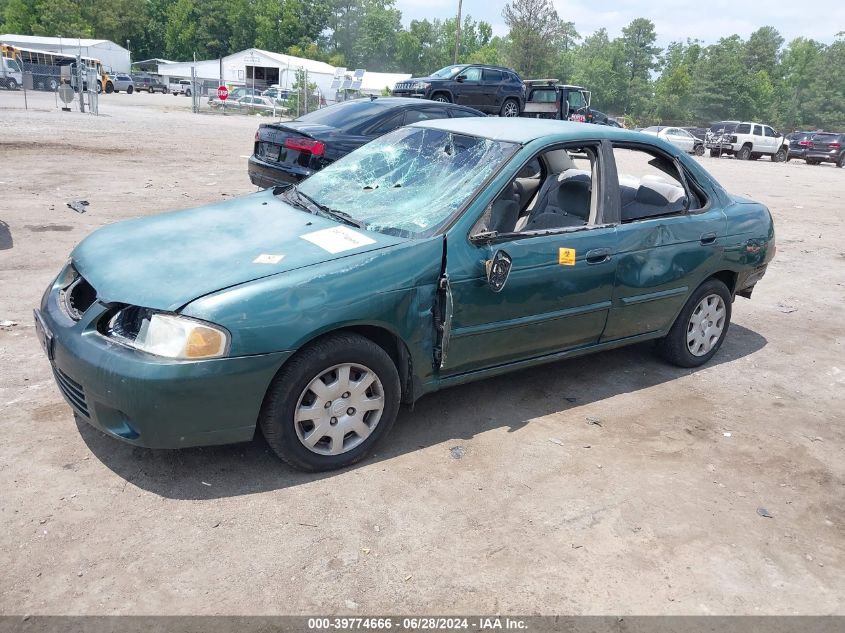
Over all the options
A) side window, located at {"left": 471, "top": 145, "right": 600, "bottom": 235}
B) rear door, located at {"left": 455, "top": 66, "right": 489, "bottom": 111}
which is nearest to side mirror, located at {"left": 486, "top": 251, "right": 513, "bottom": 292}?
side window, located at {"left": 471, "top": 145, "right": 600, "bottom": 235}

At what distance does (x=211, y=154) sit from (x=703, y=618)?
50.2ft

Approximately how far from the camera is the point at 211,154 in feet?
52.6

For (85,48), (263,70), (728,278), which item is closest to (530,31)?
(263,70)

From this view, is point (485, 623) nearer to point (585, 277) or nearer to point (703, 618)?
point (703, 618)

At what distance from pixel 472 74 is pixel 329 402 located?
1931 centimetres

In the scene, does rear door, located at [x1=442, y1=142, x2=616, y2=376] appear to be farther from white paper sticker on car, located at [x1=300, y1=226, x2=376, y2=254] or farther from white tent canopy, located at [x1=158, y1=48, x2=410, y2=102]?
white tent canopy, located at [x1=158, y1=48, x2=410, y2=102]

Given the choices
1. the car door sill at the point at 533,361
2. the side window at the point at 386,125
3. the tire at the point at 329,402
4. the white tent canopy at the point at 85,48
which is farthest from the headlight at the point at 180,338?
the white tent canopy at the point at 85,48

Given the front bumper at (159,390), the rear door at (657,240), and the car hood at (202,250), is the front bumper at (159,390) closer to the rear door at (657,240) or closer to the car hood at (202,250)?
the car hood at (202,250)

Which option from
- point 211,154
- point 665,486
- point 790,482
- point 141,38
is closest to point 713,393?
point 790,482

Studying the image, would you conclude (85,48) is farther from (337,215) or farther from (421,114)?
(337,215)

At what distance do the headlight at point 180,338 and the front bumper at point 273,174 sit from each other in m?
5.41

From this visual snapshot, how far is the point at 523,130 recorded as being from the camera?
14.6 ft

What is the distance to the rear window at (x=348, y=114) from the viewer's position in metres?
9.02

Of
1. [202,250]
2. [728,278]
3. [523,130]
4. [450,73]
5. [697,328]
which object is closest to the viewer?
[202,250]
